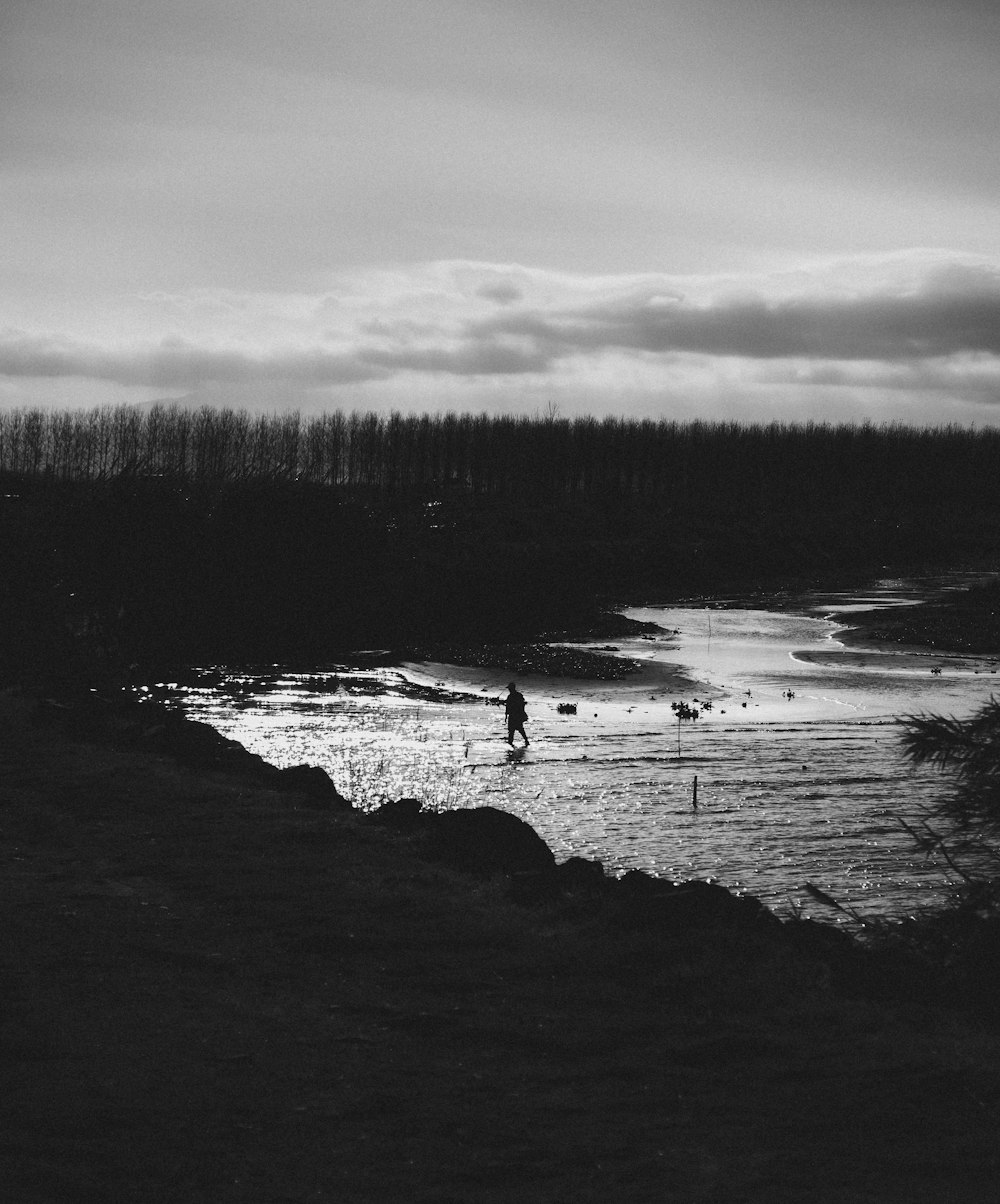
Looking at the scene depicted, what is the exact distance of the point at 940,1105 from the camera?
711cm

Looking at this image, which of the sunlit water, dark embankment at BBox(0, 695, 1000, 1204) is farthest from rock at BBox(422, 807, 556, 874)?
the sunlit water

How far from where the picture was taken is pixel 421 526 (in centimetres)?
9994

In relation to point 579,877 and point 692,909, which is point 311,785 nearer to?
point 579,877

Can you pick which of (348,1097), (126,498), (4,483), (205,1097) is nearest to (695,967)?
(348,1097)

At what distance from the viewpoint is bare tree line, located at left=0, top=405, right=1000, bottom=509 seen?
148125 mm

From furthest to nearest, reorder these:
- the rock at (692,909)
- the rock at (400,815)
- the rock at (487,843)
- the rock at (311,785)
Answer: the rock at (311,785) < the rock at (400,815) < the rock at (487,843) < the rock at (692,909)

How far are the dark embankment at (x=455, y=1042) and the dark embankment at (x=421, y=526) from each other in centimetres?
2247

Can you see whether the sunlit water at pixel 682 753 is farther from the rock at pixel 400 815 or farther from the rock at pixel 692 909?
the rock at pixel 400 815

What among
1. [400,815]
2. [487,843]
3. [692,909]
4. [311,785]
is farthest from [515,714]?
[692,909]

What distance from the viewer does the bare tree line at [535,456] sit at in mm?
148125

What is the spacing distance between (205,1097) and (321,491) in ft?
194

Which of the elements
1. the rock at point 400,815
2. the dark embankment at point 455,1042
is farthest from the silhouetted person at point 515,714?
the dark embankment at point 455,1042

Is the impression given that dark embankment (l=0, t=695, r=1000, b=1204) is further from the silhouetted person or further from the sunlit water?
the silhouetted person

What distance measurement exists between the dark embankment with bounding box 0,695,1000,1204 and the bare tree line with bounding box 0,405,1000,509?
129697 mm
